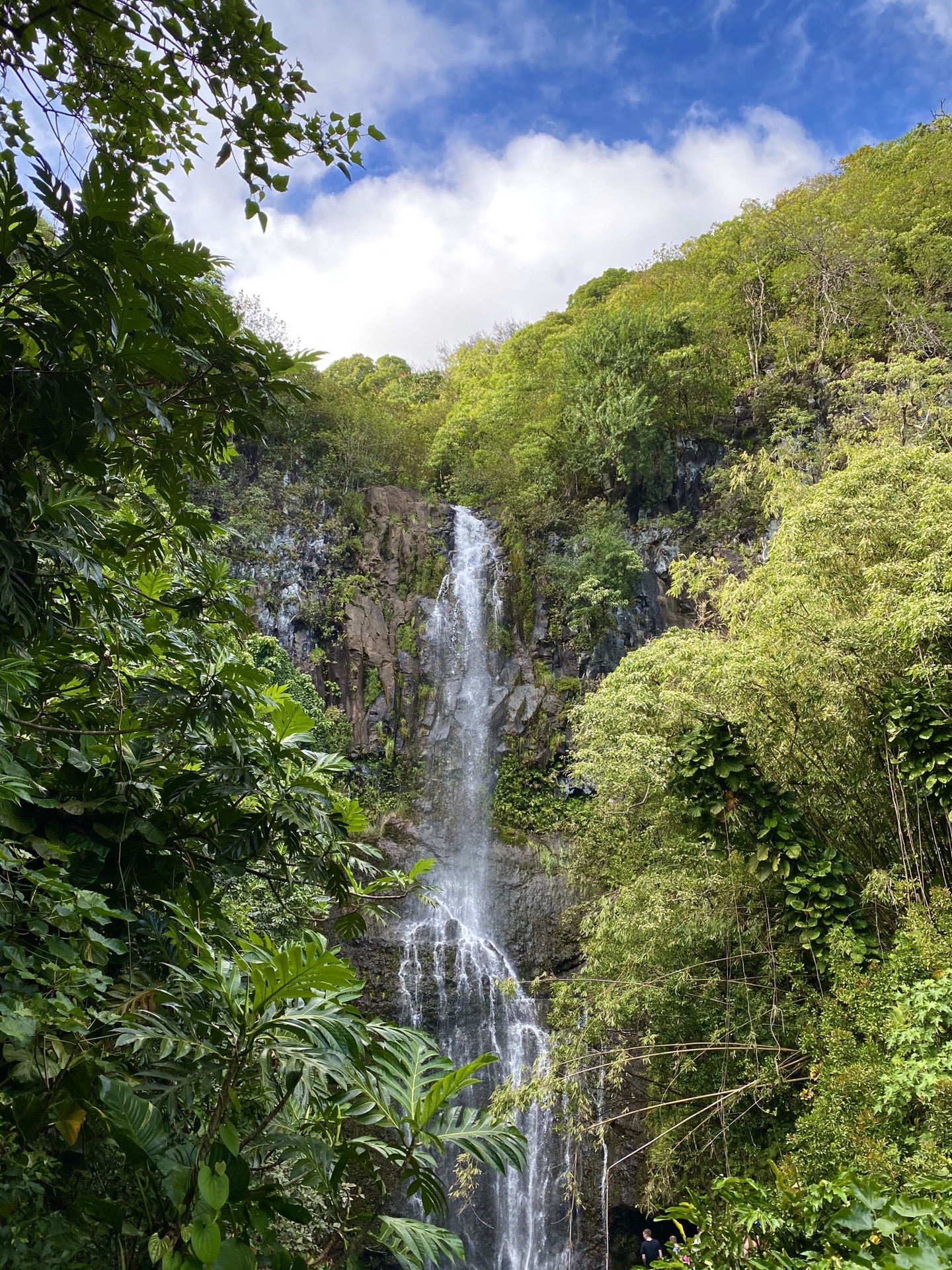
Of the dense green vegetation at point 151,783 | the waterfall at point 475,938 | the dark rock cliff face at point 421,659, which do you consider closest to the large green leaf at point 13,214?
the dense green vegetation at point 151,783

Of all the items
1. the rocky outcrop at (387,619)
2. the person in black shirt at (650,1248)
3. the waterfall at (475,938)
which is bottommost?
the person in black shirt at (650,1248)

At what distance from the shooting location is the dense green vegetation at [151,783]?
1247mm

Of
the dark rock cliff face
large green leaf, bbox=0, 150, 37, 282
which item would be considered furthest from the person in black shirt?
large green leaf, bbox=0, 150, 37, 282

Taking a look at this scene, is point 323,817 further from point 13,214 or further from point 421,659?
point 421,659

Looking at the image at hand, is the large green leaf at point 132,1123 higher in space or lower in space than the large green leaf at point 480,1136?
higher

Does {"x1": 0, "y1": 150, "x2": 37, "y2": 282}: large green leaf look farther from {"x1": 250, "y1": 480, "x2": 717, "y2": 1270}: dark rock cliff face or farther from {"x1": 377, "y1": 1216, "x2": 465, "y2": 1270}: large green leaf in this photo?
{"x1": 250, "y1": 480, "x2": 717, "y2": 1270}: dark rock cliff face

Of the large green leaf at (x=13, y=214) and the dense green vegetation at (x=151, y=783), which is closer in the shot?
the dense green vegetation at (x=151, y=783)

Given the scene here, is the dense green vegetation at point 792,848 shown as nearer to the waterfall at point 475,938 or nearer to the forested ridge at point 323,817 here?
the forested ridge at point 323,817

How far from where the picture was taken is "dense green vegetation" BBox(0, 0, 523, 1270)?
4.09ft

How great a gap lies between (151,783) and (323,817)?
1.51 ft

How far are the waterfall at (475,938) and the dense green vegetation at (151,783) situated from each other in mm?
5173

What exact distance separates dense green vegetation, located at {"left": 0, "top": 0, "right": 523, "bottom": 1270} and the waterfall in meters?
5.17

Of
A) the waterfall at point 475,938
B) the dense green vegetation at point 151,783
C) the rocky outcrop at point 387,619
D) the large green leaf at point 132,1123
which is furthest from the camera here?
the rocky outcrop at point 387,619

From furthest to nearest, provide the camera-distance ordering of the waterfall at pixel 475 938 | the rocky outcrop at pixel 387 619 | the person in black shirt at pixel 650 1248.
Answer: the rocky outcrop at pixel 387 619, the waterfall at pixel 475 938, the person in black shirt at pixel 650 1248
